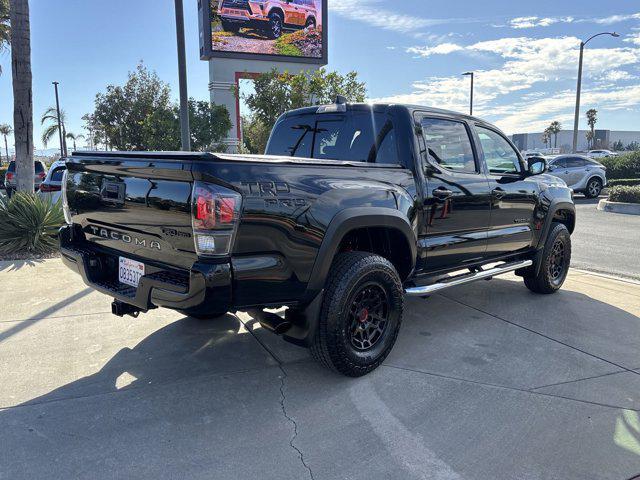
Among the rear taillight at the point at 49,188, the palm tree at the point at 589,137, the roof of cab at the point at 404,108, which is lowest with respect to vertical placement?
the rear taillight at the point at 49,188

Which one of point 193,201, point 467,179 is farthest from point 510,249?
point 193,201

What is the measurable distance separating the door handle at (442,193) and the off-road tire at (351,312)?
2.86 ft

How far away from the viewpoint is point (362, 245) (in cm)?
399

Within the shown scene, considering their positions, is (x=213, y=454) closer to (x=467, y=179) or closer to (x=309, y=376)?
(x=309, y=376)

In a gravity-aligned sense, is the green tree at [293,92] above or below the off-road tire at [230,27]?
below

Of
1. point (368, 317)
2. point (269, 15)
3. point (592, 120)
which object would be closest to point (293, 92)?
point (269, 15)

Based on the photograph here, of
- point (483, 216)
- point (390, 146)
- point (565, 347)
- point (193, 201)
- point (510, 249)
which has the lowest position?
point (565, 347)

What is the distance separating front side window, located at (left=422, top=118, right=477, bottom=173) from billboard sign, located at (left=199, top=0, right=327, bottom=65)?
29153 mm

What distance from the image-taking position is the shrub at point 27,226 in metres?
7.54

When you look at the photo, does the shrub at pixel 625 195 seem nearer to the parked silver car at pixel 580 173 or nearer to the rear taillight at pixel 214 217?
the parked silver car at pixel 580 173

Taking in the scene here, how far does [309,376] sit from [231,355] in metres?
0.72

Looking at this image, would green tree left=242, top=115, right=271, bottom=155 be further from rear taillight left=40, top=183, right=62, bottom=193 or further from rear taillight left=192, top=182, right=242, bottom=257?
rear taillight left=192, top=182, right=242, bottom=257

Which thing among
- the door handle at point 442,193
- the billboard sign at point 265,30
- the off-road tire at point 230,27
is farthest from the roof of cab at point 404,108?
the off-road tire at point 230,27

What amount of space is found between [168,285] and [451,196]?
8.26ft
